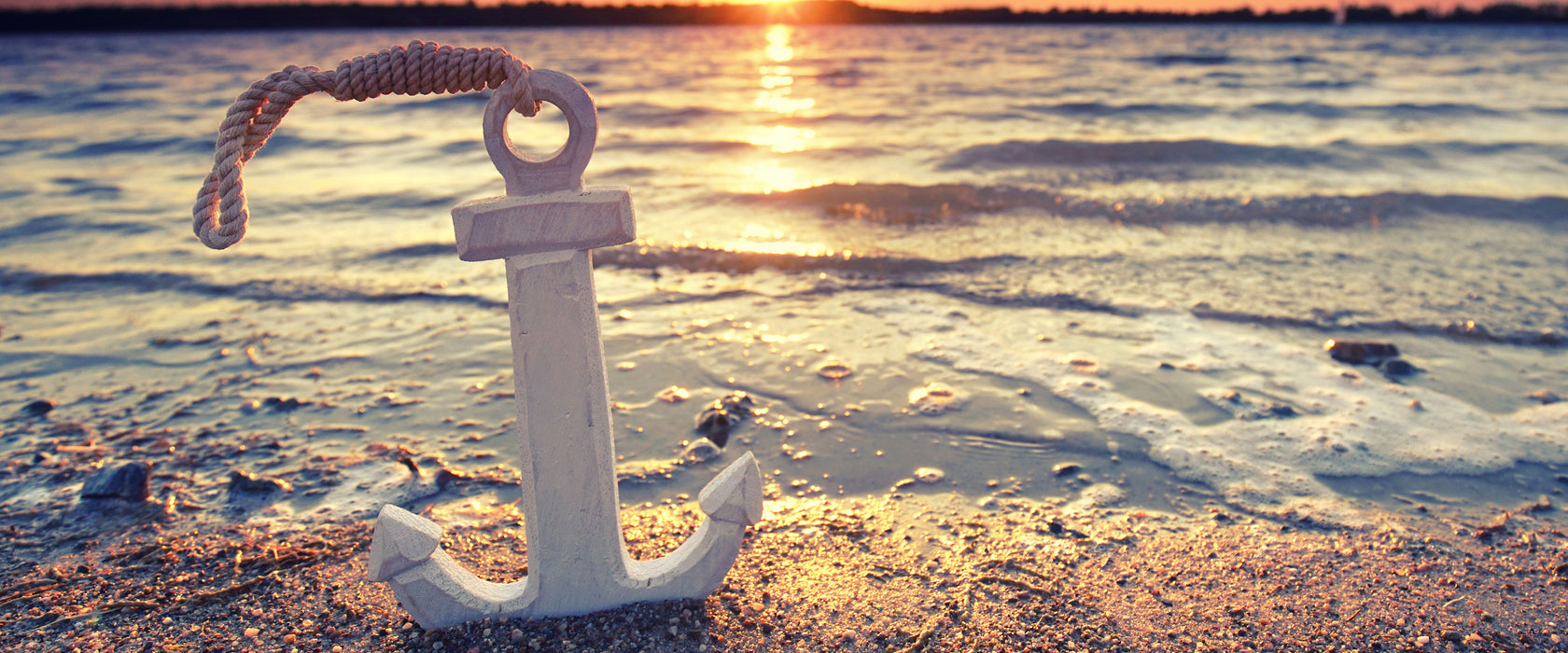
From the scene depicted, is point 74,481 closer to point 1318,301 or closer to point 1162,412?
point 1162,412

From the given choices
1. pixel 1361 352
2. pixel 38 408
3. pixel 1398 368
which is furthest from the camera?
pixel 1361 352

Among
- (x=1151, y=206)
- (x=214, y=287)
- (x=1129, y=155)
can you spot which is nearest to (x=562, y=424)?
(x=214, y=287)

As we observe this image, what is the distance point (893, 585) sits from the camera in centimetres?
236

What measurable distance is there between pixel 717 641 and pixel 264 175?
31.8 feet

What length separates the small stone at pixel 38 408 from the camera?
137 inches

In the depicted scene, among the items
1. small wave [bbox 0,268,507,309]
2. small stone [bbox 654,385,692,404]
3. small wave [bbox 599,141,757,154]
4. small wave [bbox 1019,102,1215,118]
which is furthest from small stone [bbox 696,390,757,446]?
small wave [bbox 1019,102,1215,118]

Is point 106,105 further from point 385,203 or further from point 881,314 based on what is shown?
point 881,314

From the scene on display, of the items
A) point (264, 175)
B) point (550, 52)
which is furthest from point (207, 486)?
point (550, 52)

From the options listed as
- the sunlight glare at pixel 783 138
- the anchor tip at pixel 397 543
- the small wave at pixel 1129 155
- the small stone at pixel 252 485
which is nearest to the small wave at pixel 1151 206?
the small wave at pixel 1129 155

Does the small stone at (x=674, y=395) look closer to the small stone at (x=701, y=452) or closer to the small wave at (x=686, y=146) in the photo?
the small stone at (x=701, y=452)

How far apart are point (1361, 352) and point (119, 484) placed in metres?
4.93

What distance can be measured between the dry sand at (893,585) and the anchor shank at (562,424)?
0.62 ft

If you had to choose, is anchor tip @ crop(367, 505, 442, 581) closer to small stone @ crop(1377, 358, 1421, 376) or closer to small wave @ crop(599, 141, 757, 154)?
small stone @ crop(1377, 358, 1421, 376)

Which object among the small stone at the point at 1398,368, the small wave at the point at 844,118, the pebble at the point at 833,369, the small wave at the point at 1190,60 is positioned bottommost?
the small stone at the point at 1398,368
